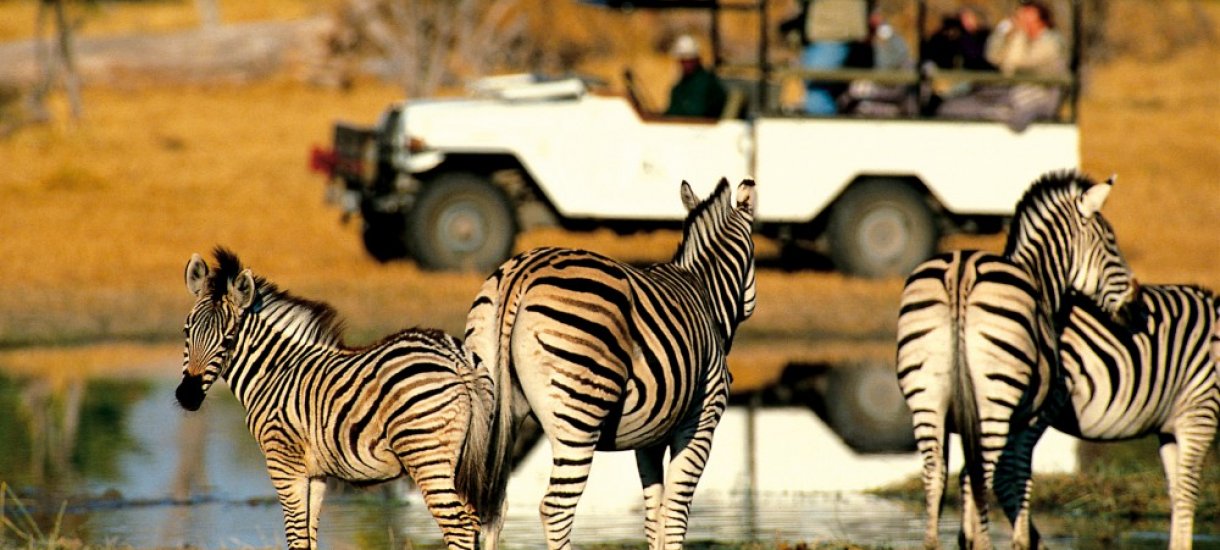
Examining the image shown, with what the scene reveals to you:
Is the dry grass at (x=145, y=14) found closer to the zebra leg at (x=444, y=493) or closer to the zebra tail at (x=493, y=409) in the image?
the zebra tail at (x=493, y=409)

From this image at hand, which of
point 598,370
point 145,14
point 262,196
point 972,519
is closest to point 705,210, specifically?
point 598,370

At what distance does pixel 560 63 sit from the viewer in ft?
118

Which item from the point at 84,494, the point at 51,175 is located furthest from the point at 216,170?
the point at 84,494

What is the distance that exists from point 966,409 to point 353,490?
370 centimetres

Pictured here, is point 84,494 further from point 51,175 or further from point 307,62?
point 307,62

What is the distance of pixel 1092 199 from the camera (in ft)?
26.4

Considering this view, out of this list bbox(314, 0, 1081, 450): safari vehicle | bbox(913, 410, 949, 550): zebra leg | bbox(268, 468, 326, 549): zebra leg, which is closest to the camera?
bbox(268, 468, 326, 549): zebra leg

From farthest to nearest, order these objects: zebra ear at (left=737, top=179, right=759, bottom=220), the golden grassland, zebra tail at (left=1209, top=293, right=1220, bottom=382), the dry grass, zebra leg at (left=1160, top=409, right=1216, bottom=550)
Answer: the dry grass, the golden grassland, zebra leg at (left=1160, top=409, right=1216, bottom=550), zebra tail at (left=1209, top=293, right=1220, bottom=382), zebra ear at (left=737, top=179, right=759, bottom=220)

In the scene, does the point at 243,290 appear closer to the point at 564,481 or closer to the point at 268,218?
the point at 564,481

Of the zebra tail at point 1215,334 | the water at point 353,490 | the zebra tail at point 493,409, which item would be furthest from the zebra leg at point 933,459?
the zebra tail at point 493,409

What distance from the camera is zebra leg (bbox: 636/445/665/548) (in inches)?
283

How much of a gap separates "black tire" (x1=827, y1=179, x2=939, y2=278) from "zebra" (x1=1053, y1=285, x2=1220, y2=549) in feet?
30.6

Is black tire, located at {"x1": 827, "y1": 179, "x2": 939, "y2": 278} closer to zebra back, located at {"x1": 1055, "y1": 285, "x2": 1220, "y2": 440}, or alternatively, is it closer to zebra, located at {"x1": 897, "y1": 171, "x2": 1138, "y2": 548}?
zebra back, located at {"x1": 1055, "y1": 285, "x2": 1220, "y2": 440}

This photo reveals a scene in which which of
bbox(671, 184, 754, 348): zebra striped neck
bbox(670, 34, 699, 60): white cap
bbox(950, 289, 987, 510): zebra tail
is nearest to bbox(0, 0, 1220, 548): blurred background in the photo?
bbox(950, 289, 987, 510): zebra tail
